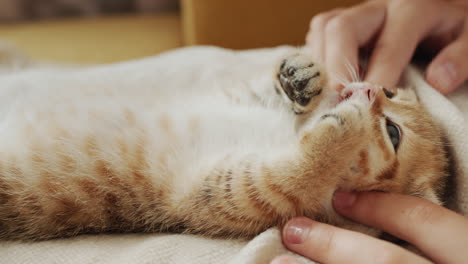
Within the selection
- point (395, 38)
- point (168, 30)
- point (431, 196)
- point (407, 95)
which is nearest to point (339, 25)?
point (395, 38)

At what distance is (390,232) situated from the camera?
2.56ft

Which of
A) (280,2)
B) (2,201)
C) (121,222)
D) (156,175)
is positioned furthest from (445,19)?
(2,201)

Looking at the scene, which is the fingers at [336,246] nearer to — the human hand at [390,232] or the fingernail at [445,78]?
the human hand at [390,232]

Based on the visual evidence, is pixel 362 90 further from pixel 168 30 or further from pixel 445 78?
pixel 168 30

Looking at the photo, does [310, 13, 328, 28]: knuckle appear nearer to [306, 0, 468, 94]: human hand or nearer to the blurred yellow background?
[306, 0, 468, 94]: human hand

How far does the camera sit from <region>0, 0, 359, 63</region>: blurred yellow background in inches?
67.4

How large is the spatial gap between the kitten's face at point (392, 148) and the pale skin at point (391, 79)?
0.05 m

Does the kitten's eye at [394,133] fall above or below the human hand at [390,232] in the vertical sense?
above

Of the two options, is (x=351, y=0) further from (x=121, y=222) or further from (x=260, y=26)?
(x=121, y=222)

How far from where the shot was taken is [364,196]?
2.74ft

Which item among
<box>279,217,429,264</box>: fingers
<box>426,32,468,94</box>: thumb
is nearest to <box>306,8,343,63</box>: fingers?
<box>426,32,468,94</box>: thumb

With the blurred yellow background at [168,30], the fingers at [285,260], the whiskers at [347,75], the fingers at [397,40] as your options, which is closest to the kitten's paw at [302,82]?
the whiskers at [347,75]

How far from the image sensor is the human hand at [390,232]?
69cm

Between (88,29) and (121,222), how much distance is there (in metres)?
1.54
